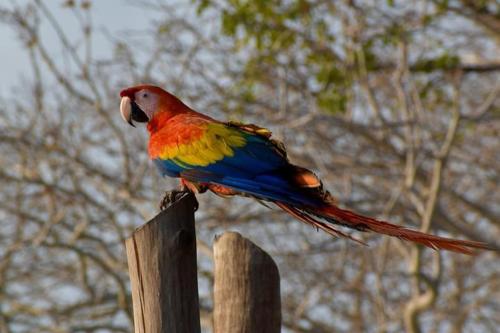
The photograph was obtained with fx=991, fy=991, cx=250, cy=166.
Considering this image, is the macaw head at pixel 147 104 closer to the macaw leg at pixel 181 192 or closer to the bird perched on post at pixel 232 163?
the bird perched on post at pixel 232 163

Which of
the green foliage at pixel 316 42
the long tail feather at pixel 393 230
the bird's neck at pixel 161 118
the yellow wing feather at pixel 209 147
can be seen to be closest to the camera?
the long tail feather at pixel 393 230

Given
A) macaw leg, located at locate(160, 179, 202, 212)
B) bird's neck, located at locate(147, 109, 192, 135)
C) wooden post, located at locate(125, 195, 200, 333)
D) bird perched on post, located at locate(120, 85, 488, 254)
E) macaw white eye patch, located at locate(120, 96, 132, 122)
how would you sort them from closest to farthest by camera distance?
wooden post, located at locate(125, 195, 200, 333) → bird perched on post, located at locate(120, 85, 488, 254) → macaw leg, located at locate(160, 179, 202, 212) → bird's neck, located at locate(147, 109, 192, 135) → macaw white eye patch, located at locate(120, 96, 132, 122)

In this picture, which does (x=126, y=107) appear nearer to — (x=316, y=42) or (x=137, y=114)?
(x=137, y=114)

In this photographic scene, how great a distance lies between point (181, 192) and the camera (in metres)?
3.53

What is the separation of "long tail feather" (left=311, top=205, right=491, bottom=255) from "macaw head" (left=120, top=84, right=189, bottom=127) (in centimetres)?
89

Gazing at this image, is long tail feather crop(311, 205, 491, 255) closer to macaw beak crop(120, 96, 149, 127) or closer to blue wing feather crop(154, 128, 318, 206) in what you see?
blue wing feather crop(154, 128, 318, 206)

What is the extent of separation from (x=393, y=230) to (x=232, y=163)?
0.74 m

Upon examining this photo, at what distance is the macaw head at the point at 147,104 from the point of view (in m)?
3.84

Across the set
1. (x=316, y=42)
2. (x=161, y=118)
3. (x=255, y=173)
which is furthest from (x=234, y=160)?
(x=316, y=42)

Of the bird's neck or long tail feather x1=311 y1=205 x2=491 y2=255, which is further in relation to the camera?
the bird's neck

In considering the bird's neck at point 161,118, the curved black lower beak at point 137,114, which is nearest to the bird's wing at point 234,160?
the bird's neck at point 161,118

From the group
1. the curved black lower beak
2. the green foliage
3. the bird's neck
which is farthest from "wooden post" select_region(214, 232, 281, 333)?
the green foliage

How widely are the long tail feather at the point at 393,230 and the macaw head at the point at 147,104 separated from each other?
889 mm

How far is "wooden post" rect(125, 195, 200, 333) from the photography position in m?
2.95
